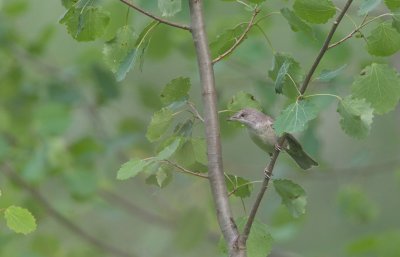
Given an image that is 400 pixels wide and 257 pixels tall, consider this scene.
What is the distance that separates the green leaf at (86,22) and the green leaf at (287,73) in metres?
0.34

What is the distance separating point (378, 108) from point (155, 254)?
3.43 m

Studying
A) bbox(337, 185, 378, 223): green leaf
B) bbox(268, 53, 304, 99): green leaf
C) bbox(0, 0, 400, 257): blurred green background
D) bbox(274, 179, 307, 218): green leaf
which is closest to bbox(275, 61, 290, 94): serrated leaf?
bbox(268, 53, 304, 99): green leaf

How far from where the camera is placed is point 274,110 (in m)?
4.44

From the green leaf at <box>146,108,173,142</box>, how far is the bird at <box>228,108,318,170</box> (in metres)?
0.19

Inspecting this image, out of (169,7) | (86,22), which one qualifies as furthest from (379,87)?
(86,22)

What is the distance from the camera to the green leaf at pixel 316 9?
1.82 m

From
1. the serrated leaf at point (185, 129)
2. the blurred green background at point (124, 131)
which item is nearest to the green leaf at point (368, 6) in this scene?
the serrated leaf at point (185, 129)

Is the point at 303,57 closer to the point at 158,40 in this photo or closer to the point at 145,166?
the point at 158,40

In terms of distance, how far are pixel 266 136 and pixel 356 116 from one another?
1.49 feet

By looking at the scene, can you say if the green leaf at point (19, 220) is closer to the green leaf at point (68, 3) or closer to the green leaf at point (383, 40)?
the green leaf at point (68, 3)

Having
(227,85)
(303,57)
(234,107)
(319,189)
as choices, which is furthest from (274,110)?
(234,107)

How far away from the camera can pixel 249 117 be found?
84.7 inches

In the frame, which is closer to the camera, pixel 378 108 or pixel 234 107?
pixel 378 108

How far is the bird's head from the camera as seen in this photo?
2067 mm
